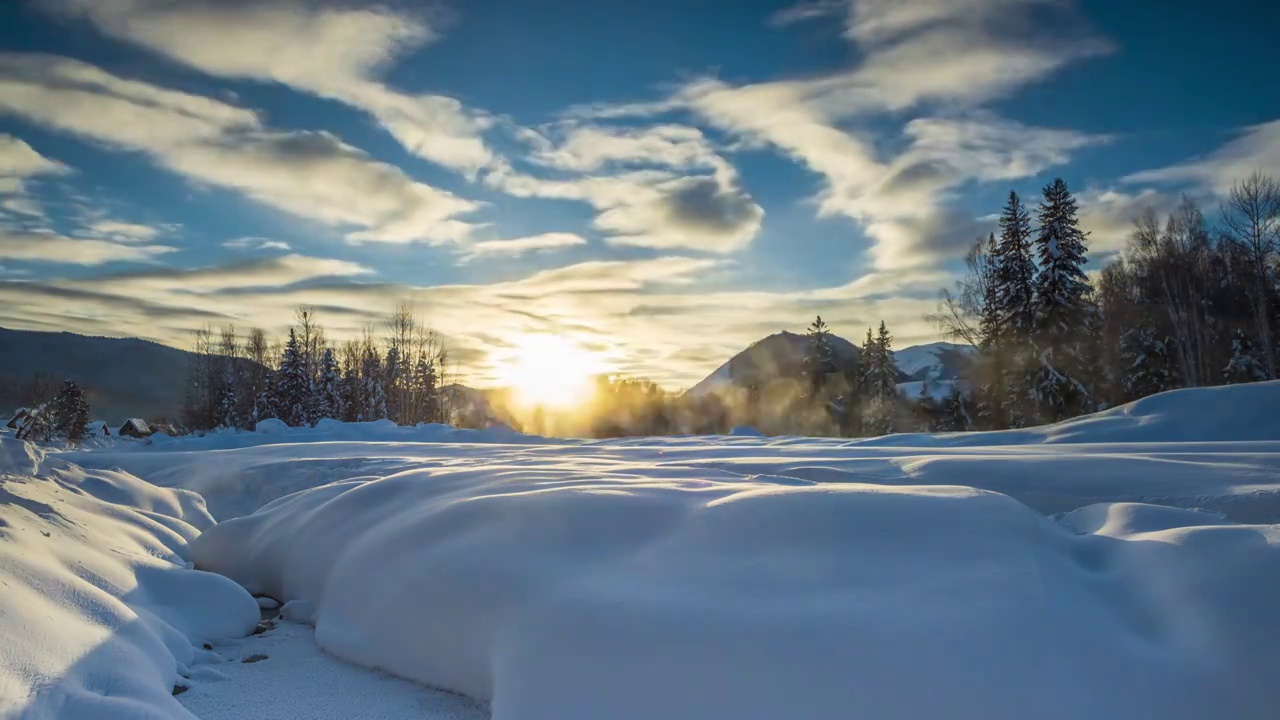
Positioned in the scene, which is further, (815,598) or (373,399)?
(373,399)

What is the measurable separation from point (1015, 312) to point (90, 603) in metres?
24.0

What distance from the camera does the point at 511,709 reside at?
1924 millimetres

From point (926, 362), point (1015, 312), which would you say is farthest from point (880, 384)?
point (926, 362)

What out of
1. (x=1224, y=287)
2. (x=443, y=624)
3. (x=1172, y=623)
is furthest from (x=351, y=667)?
(x=1224, y=287)

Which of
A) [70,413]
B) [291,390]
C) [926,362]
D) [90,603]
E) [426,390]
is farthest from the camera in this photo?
[926,362]

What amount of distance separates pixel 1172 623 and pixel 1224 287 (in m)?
28.8

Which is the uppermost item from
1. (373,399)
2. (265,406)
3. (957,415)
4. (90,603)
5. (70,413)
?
(373,399)

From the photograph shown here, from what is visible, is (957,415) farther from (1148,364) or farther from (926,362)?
(926,362)

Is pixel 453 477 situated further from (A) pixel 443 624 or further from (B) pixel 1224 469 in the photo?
(B) pixel 1224 469

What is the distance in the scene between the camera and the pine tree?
34844 mm

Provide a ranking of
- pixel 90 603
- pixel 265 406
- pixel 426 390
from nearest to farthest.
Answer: pixel 90 603 → pixel 265 406 → pixel 426 390

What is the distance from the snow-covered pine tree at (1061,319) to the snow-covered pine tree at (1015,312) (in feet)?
1.14

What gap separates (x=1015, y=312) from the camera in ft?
71.3

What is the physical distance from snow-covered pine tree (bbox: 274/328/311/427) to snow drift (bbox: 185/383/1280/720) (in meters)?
34.7
